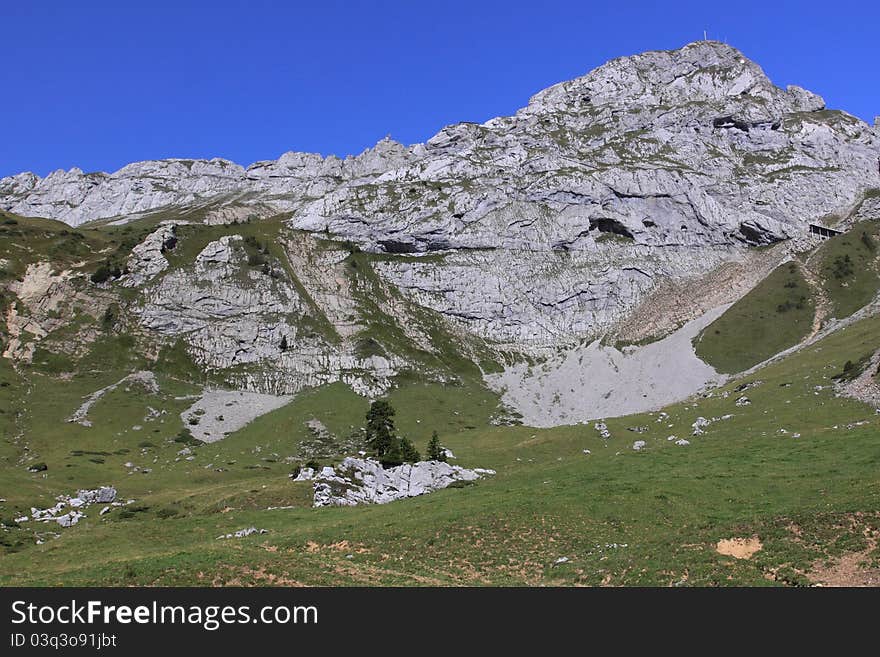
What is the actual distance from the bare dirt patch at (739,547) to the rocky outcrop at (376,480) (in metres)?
41.7

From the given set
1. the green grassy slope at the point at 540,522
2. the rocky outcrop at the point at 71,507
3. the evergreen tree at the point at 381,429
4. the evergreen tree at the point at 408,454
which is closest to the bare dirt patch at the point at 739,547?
the green grassy slope at the point at 540,522

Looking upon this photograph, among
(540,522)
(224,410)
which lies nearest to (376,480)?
(540,522)

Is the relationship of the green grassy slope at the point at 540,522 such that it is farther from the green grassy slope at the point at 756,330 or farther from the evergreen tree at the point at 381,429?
the green grassy slope at the point at 756,330

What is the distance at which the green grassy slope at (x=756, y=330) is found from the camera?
572 ft

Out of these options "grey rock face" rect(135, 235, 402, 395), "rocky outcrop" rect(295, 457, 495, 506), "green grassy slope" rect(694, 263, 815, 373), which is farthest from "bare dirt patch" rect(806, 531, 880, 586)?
"green grassy slope" rect(694, 263, 815, 373)

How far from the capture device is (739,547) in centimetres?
3347

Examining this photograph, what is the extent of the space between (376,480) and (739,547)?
4880cm

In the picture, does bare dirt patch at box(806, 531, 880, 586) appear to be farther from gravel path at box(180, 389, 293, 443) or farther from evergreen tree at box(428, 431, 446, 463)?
gravel path at box(180, 389, 293, 443)

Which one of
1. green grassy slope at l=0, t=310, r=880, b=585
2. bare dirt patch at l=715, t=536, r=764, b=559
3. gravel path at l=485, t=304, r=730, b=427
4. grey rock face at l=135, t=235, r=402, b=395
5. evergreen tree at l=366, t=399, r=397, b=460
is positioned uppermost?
grey rock face at l=135, t=235, r=402, b=395

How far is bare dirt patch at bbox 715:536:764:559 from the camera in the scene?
32.6 metres

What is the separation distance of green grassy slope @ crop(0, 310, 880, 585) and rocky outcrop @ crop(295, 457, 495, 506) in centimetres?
338

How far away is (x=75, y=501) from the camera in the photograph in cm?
7581
